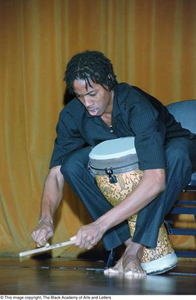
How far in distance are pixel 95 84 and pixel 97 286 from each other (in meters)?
0.85

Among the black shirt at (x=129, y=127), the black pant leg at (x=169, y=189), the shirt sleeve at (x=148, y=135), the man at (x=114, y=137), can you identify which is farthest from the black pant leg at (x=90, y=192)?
the shirt sleeve at (x=148, y=135)

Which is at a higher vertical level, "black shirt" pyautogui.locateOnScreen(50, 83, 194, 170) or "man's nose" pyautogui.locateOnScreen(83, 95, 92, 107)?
"man's nose" pyautogui.locateOnScreen(83, 95, 92, 107)

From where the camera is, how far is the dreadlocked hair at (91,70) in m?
2.58

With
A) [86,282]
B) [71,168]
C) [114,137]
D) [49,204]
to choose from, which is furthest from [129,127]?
[86,282]

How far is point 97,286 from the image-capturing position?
6.96 feet

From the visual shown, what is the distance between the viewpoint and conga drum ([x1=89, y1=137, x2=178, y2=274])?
2545 mm

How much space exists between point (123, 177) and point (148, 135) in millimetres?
224

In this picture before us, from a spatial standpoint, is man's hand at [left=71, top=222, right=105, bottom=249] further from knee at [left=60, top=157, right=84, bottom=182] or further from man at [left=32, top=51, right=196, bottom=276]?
knee at [left=60, top=157, right=84, bottom=182]

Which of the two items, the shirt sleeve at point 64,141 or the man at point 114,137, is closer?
the man at point 114,137

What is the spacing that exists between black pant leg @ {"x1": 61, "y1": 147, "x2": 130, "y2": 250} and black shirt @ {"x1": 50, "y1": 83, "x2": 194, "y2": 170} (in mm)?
101

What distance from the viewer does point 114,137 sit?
274cm

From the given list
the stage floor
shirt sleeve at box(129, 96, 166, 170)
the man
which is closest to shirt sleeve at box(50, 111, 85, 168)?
the man

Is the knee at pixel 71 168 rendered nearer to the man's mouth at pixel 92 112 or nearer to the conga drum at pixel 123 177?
the conga drum at pixel 123 177

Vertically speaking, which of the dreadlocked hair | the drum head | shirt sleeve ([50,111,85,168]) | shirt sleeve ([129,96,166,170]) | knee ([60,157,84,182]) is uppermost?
the dreadlocked hair
